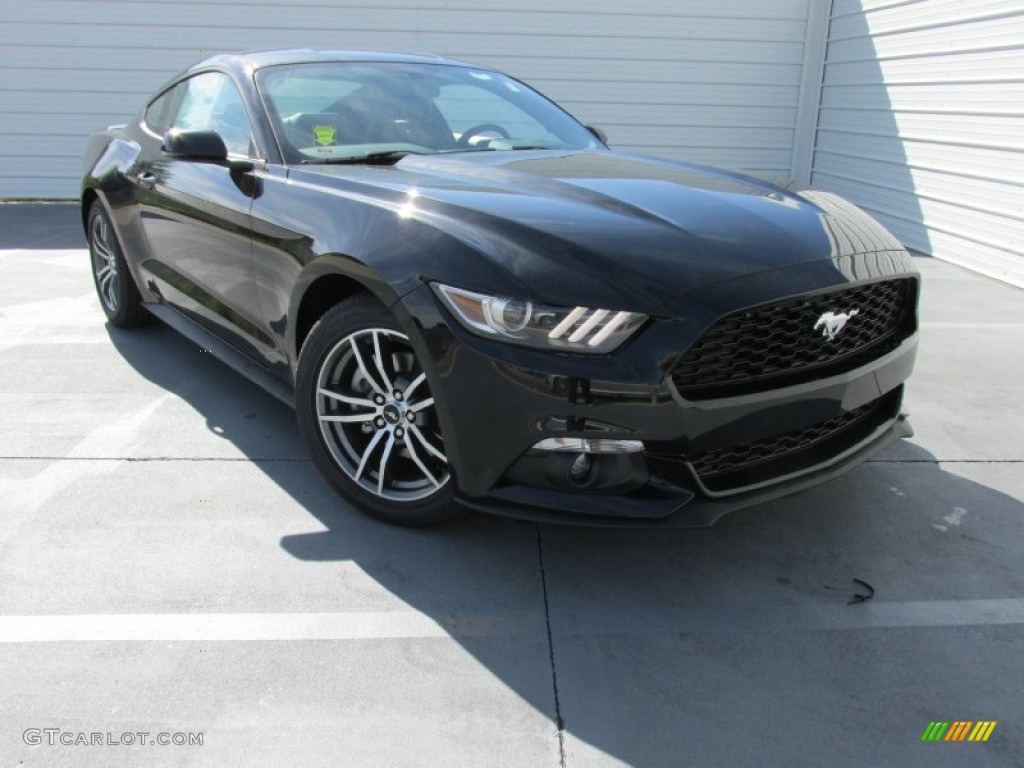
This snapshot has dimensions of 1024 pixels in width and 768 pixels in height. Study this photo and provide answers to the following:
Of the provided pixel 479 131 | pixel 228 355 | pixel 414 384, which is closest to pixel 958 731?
pixel 414 384

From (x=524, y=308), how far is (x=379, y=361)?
0.65 metres

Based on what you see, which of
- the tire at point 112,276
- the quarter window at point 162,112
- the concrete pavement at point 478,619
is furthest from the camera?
the tire at point 112,276

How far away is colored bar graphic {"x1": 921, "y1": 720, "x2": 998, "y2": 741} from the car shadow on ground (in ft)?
0.11

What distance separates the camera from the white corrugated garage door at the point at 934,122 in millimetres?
6812

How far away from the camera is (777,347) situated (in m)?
2.34

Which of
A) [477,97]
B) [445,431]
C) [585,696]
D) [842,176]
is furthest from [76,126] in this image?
[585,696]

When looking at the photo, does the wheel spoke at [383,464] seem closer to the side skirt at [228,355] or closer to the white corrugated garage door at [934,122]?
the side skirt at [228,355]

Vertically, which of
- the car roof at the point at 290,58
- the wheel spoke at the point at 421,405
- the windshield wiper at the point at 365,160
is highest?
the car roof at the point at 290,58

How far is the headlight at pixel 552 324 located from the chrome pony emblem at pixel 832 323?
59 cm

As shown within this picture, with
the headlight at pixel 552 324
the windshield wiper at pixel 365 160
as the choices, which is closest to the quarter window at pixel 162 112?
the windshield wiper at pixel 365 160

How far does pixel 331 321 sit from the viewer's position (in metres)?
2.74

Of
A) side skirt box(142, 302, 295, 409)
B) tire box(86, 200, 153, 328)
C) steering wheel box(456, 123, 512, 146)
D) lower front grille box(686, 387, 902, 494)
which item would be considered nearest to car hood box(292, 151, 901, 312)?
steering wheel box(456, 123, 512, 146)

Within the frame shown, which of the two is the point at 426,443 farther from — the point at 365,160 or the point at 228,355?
the point at 228,355

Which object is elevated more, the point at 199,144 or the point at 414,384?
the point at 199,144
